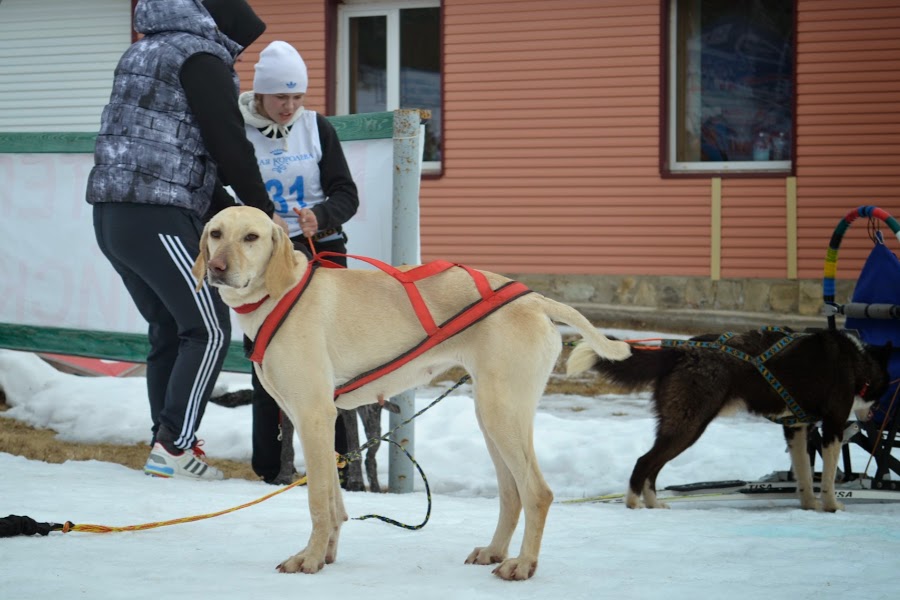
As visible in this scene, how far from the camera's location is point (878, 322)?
601cm

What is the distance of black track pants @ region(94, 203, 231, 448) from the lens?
187 inches

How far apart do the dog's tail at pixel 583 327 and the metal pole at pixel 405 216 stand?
2068 millimetres

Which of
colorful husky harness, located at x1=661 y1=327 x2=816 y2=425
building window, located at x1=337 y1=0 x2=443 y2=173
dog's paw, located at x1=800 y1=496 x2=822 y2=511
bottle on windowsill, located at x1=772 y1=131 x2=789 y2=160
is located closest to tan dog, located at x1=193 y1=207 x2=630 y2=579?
colorful husky harness, located at x1=661 y1=327 x2=816 y2=425

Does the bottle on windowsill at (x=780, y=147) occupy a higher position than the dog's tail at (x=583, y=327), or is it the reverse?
the bottle on windowsill at (x=780, y=147)

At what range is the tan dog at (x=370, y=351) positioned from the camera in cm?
335

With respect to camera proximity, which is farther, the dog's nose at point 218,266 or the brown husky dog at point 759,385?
the brown husky dog at point 759,385

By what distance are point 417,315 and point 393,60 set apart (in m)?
11.1

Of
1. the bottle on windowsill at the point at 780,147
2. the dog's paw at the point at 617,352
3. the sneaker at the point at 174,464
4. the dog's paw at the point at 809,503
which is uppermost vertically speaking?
the bottle on windowsill at the point at 780,147

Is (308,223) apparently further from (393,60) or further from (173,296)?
(393,60)

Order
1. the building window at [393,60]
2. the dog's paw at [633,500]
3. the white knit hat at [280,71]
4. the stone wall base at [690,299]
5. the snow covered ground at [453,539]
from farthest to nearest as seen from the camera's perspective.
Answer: the building window at [393,60]
the stone wall base at [690,299]
the dog's paw at [633,500]
the white knit hat at [280,71]
the snow covered ground at [453,539]

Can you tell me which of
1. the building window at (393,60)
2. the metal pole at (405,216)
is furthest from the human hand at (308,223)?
the building window at (393,60)

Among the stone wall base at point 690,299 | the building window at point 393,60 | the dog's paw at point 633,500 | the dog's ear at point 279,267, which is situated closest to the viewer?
the dog's ear at point 279,267

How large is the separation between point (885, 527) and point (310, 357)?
2.76 metres

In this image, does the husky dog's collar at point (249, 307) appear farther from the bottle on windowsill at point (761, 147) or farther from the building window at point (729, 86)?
the bottle on windowsill at point (761, 147)
